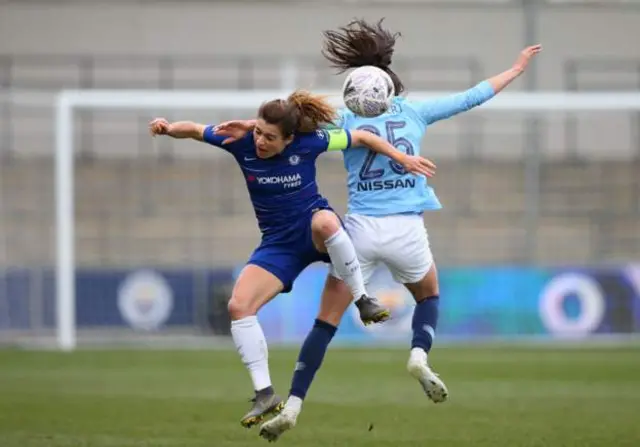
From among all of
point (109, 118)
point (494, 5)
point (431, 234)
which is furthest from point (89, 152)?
point (494, 5)

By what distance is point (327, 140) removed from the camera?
29.3ft

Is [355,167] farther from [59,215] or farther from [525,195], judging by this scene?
[525,195]

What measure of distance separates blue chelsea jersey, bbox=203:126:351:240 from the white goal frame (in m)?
11.1

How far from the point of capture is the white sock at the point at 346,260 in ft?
29.0

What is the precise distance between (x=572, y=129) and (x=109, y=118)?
282 inches

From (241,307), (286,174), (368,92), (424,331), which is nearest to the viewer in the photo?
(241,307)

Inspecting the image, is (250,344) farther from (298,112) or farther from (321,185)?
(321,185)

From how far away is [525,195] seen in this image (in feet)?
74.6

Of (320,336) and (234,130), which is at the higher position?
(234,130)

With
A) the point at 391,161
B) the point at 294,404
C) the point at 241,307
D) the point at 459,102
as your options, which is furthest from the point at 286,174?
the point at 294,404

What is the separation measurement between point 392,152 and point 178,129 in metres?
1.26

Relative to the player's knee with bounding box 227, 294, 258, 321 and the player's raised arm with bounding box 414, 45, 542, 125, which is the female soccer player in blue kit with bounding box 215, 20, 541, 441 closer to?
the player's raised arm with bounding box 414, 45, 542, 125

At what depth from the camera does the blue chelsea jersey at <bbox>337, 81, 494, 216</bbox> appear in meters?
9.22

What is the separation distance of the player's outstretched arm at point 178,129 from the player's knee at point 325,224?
2.77 ft
